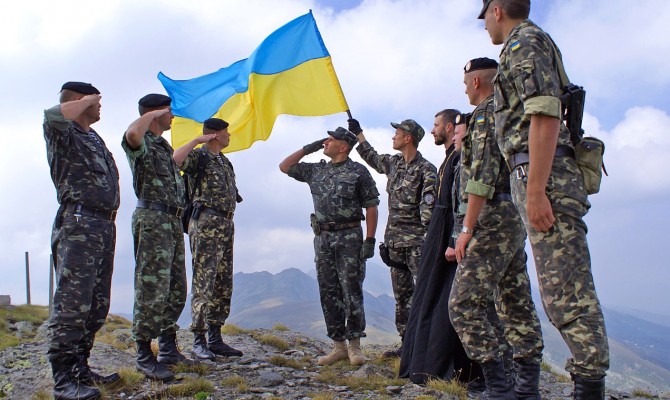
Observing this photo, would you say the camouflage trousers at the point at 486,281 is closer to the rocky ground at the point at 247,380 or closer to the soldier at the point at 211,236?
the rocky ground at the point at 247,380

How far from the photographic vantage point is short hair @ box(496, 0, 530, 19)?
11.9ft

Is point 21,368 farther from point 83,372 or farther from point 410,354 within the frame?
point 410,354

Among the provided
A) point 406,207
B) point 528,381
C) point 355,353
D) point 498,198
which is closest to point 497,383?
point 528,381

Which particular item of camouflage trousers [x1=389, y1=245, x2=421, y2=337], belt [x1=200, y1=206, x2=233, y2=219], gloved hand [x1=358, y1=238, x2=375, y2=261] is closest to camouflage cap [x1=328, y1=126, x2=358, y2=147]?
gloved hand [x1=358, y1=238, x2=375, y2=261]

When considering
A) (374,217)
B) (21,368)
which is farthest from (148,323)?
(374,217)

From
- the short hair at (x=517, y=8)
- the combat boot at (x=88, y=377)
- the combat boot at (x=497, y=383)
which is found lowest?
the combat boot at (x=88, y=377)

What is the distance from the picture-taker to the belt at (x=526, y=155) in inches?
129

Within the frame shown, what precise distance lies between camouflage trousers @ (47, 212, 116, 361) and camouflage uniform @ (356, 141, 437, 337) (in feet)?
12.4

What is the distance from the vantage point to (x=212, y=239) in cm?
718

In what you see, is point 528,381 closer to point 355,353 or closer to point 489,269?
point 489,269

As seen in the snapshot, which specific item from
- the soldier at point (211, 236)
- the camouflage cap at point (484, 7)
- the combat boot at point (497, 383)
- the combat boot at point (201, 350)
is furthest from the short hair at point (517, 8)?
the combat boot at point (201, 350)

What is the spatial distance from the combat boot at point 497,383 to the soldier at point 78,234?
12.1ft

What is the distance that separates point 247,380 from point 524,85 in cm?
454

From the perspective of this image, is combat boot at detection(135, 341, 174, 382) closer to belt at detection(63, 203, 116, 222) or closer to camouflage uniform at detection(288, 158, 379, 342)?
belt at detection(63, 203, 116, 222)
